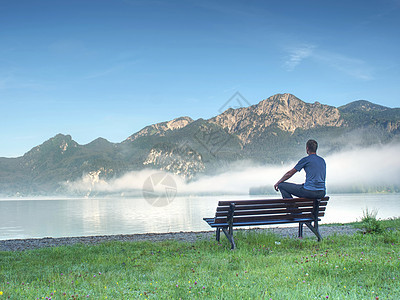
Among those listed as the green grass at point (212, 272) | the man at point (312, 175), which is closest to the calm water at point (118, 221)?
the man at point (312, 175)

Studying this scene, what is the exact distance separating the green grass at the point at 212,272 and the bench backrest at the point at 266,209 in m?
0.70

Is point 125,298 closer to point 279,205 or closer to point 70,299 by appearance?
point 70,299

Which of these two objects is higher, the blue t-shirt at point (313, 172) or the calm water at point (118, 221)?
the blue t-shirt at point (313, 172)

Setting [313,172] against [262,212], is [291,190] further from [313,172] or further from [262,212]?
[262,212]

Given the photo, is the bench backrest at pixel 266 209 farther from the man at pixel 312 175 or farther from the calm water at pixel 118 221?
the calm water at pixel 118 221

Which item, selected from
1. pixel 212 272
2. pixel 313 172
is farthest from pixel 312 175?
pixel 212 272

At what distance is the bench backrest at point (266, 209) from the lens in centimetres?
985

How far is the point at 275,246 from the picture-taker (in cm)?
960

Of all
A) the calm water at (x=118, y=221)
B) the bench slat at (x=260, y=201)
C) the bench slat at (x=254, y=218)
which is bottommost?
the calm water at (x=118, y=221)

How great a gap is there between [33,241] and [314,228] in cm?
1014

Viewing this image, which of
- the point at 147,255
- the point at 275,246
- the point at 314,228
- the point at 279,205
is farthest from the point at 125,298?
the point at 314,228

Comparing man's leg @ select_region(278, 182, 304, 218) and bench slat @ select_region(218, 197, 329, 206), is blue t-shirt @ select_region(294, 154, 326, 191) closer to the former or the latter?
man's leg @ select_region(278, 182, 304, 218)

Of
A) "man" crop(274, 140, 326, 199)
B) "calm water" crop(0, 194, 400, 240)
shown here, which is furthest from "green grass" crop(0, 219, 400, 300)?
"calm water" crop(0, 194, 400, 240)

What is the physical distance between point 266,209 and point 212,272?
3.84m
